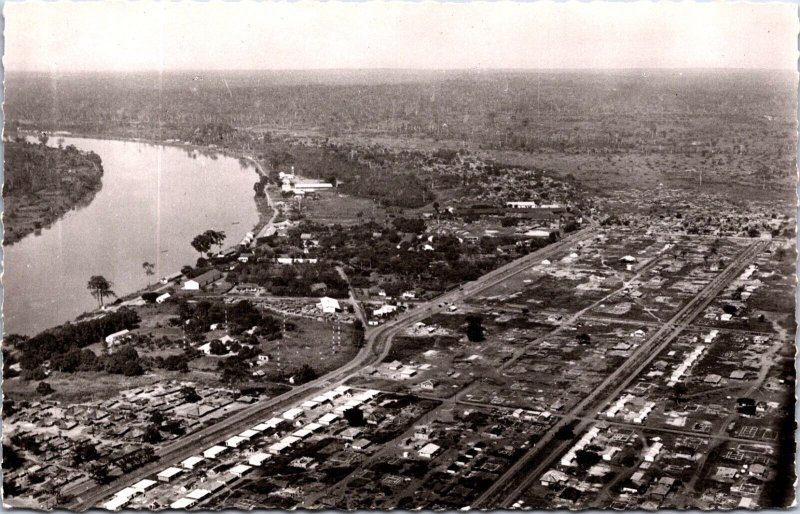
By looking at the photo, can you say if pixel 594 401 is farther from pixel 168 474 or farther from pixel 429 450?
pixel 168 474

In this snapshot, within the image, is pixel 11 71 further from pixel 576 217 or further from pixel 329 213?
pixel 576 217

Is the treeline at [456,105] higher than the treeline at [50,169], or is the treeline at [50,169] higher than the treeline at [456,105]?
the treeline at [456,105]

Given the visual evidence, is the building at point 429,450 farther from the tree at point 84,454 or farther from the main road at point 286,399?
the tree at point 84,454

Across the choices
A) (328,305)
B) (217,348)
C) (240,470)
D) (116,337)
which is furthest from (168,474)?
(328,305)

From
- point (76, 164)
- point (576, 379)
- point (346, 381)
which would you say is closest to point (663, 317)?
point (576, 379)

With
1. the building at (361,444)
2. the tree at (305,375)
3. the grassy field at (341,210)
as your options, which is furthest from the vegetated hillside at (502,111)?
the building at (361,444)

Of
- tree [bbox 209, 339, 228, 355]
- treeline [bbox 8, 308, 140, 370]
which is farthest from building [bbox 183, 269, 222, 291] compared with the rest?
tree [bbox 209, 339, 228, 355]
